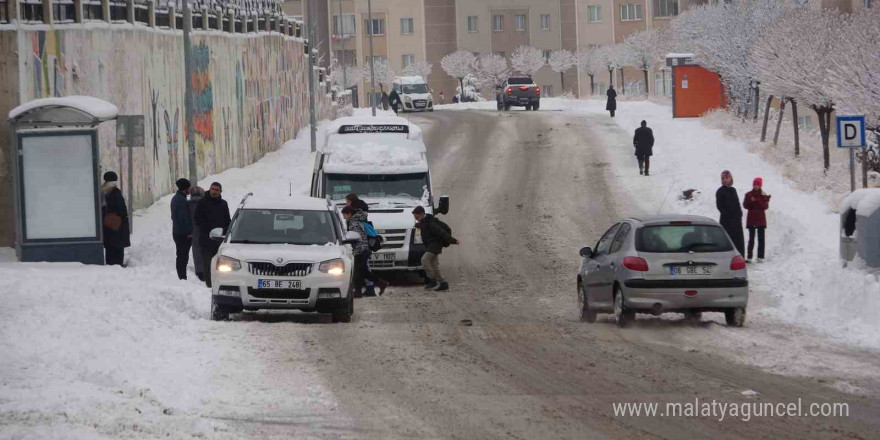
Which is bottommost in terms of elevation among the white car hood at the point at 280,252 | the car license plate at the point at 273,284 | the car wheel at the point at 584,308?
the car wheel at the point at 584,308

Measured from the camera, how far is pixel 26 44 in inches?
983

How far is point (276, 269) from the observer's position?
16.6 meters

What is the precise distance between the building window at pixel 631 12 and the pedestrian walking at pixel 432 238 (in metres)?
99.9

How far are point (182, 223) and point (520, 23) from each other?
328 feet

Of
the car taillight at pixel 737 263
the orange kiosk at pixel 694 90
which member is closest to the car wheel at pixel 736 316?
the car taillight at pixel 737 263

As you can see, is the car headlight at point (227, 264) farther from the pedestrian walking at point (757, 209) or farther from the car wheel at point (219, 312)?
the pedestrian walking at point (757, 209)

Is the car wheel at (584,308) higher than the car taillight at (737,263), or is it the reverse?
the car taillight at (737,263)

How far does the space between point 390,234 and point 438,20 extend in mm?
97355

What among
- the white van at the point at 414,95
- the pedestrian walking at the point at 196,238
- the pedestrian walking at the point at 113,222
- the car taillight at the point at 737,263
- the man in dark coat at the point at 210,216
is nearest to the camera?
the car taillight at the point at 737,263

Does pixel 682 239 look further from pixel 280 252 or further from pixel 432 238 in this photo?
pixel 432 238

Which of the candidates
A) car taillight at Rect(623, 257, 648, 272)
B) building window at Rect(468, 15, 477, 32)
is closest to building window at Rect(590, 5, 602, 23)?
building window at Rect(468, 15, 477, 32)

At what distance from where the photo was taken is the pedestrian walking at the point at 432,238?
868 inches

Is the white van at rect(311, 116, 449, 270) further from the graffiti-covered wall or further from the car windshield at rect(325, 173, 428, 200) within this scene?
the graffiti-covered wall

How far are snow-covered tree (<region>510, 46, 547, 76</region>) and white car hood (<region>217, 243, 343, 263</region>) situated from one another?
322ft
